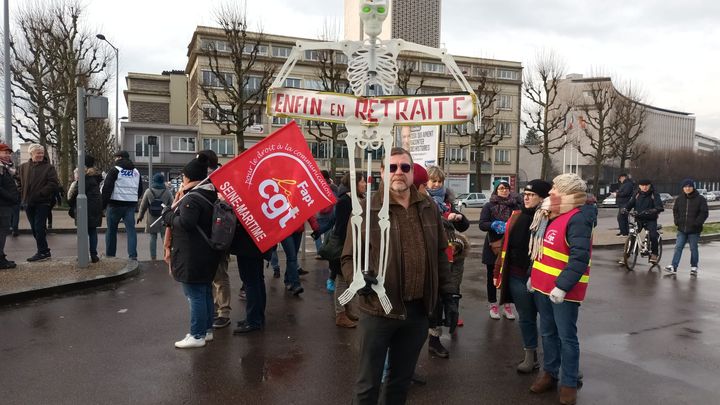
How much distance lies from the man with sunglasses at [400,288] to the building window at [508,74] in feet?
202

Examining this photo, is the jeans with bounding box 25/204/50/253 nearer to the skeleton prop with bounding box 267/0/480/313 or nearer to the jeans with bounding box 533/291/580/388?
the skeleton prop with bounding box 267/0/480/313

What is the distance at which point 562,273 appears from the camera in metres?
4.04

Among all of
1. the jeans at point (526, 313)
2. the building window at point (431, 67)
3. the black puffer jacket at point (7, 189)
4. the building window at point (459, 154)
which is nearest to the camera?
the jeans at point (526, 313)

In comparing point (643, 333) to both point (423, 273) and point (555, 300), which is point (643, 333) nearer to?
point (555, 300)

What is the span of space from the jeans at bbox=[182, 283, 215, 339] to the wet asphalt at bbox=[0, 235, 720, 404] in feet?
0.75

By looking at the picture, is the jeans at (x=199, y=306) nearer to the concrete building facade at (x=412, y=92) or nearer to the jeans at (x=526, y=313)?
the jeans at (x=526, y=313)

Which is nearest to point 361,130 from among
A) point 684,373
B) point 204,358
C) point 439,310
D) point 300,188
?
point 439,310

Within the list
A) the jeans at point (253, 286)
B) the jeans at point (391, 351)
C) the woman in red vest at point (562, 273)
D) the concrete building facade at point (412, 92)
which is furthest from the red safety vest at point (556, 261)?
the concrete building facade at point (412, 92)

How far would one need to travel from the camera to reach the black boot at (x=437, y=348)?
16.6 ft

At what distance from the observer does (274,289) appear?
25.9 ft

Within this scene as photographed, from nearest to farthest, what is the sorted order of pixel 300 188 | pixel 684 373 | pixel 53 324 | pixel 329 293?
pixel 684 373, pixel 300 188, pixel 53 324, pixel 329 293

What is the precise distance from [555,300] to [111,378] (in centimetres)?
370

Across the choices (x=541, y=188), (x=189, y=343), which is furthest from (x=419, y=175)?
(x=189, y=343)

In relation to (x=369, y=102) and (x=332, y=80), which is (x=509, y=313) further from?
(x=332, y=80)
